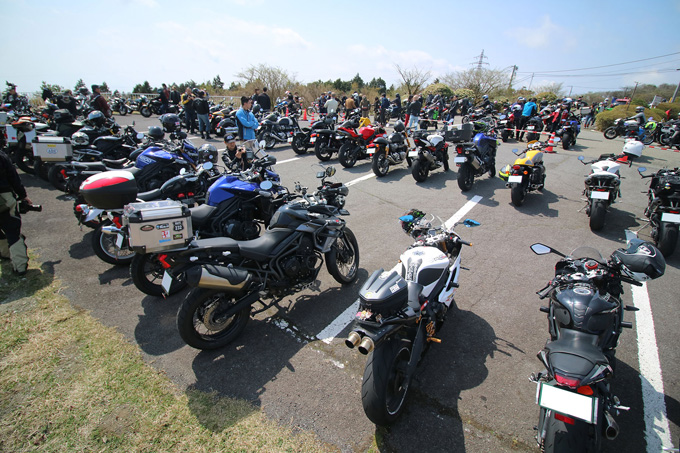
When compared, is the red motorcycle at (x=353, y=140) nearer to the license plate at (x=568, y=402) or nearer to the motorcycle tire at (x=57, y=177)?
the motorcycle tire at (x=57, y=177)

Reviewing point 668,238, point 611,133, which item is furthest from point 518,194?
point 611,133

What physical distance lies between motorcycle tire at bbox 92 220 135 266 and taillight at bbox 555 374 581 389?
15.8 ft

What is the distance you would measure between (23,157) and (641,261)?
12.6 m

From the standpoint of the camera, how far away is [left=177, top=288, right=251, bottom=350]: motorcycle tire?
9.07 ft

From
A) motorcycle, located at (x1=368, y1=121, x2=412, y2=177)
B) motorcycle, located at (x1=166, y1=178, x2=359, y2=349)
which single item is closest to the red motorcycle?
motorcycle, located at (x1=368, y1=121, x2=412, y2=177)

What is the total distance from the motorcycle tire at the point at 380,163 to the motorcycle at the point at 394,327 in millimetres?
5819

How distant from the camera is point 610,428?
173 cm

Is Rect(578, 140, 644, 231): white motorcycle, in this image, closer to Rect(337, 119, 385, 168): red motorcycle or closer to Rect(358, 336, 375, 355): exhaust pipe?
Rect(337, 119, 385, 168): red motorcycle

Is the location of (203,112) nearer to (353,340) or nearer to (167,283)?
(167,283)

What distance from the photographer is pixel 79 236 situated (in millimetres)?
5262

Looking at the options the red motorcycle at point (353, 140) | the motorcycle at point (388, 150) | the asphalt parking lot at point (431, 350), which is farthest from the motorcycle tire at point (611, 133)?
the red motorcycle at point (353, 140)

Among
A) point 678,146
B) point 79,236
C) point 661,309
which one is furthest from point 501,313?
point 678,146

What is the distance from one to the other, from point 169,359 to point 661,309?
5339 millimetres

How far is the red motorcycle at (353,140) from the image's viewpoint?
30.5 ft
